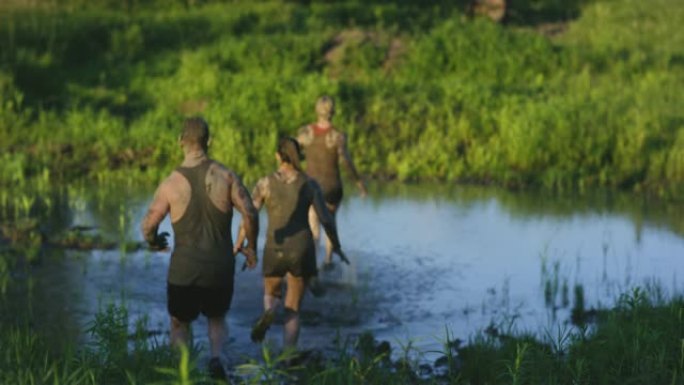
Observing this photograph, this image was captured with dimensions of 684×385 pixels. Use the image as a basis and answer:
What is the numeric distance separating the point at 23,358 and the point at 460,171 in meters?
12.9

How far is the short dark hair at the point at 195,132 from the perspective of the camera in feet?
28.2

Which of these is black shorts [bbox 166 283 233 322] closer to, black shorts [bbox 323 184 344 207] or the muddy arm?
the muddy arm

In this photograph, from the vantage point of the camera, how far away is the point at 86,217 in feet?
54.7

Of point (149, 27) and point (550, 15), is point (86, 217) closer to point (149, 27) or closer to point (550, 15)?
point (149, 27)

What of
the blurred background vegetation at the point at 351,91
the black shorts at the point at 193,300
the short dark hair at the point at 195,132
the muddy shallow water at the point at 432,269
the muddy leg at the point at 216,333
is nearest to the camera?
the short dark hair at the point at 195,132

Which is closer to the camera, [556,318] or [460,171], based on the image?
[556,318]

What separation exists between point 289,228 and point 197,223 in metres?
1.46

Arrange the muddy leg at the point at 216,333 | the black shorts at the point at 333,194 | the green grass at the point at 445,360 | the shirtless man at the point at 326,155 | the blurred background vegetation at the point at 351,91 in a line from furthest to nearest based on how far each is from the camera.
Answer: the blurred background vegetation at the point at 351,91 < the black shorts at the point at 333,194 < the shirtless man at the point at 326,155 < the muddy leg at the point at 216,333 < the green grass at the point at 445,360

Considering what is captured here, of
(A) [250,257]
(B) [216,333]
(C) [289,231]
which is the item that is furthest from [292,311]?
(A) [250,257]

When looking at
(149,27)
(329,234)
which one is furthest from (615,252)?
(149,27)

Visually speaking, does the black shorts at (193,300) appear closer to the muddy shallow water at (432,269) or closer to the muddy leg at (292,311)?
the muddy leg at (292,311)

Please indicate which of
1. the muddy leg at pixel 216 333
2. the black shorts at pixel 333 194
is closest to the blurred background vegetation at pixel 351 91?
the black shorts at pixel 333 194

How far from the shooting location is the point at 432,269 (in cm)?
1365

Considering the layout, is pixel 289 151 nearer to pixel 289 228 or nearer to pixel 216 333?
pixel 289 228
